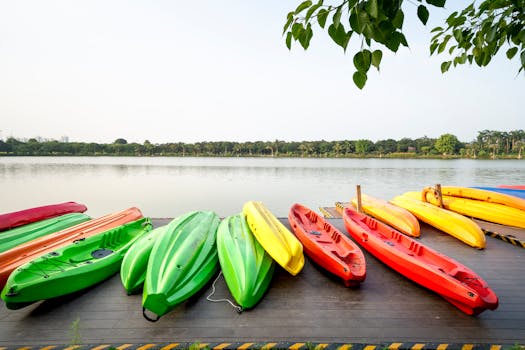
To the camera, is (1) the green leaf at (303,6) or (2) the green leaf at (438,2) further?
(1) the green leaf at (303,6)

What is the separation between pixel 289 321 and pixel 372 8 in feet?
10.5

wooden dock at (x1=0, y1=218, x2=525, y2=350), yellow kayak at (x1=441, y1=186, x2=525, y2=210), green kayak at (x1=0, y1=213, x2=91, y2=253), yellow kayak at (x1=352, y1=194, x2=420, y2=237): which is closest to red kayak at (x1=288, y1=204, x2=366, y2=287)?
wooden dock at (x1=0, y1=218, x2=525, y2=350)

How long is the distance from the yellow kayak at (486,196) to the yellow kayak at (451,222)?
1.53 m

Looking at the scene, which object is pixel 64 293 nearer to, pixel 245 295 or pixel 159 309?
pixel 159 309

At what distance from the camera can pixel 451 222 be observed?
616 cm

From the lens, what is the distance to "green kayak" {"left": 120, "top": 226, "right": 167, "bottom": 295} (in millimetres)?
3744

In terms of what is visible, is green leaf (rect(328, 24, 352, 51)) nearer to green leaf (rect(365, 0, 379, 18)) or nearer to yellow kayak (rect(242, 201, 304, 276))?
green leaf (rect(365, 0, 379, 18))

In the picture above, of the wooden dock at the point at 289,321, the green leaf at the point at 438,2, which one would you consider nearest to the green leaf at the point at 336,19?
the green leaf at the point at 438,2

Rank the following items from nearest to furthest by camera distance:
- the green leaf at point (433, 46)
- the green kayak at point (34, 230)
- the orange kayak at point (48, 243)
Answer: the green leaf at point (433, 46) < the orange kayak at point (48, 243) < the green kayak at point (34, 230)

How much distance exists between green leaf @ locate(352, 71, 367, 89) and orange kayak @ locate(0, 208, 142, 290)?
205 inches

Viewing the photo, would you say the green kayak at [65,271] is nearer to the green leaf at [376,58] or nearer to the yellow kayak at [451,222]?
the green leaf at [376,58]

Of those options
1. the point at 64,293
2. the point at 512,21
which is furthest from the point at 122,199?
the point at 512,21

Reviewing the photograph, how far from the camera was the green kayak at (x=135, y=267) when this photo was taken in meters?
3.74

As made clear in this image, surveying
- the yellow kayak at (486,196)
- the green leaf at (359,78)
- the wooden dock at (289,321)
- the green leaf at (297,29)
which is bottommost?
the wooden dock at (289,321)
